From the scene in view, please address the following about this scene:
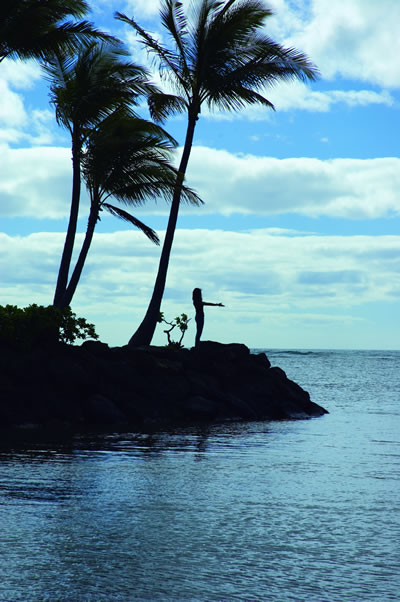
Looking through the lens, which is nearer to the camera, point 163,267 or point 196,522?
point 196,522

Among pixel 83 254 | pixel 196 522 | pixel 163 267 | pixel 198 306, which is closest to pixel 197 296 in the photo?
pixel 198 306

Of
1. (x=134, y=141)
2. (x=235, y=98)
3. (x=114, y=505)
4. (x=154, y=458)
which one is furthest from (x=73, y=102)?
(x=114, y=505)

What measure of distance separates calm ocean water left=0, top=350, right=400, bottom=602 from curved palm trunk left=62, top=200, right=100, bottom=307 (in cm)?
990

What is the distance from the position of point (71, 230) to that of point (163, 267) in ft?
10.1

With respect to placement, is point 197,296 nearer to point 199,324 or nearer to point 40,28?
point 199,324

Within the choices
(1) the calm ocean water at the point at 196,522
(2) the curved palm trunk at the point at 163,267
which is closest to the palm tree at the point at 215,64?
(2) the curved palm trunk at the point at 163,267

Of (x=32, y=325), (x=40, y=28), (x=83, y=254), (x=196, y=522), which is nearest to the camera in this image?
(x=196, y=522)

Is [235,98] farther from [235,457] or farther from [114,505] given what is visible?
[114,505]

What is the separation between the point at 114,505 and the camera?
716 centimetres

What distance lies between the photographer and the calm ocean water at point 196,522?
4816 mm

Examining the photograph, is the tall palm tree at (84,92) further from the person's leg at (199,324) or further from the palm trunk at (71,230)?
the person's leg at (199,324)

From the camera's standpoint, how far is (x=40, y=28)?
19.5 metres

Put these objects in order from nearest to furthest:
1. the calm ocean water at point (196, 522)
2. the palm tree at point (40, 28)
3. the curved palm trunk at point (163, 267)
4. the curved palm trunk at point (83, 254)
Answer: the calm ocean water at point (196, 522) < the palm tree at point (40, 28) < the curved palm trunk at point (163, 267) < the curved palm trunk at point (83, 254)

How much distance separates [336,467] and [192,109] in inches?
594
